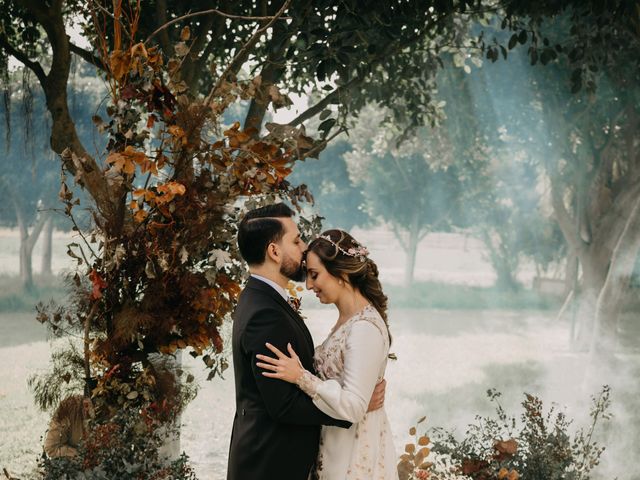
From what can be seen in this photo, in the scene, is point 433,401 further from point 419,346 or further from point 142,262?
point 142,262

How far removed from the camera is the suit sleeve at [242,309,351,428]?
1755 mm

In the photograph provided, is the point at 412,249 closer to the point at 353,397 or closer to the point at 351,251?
the point at 351,251

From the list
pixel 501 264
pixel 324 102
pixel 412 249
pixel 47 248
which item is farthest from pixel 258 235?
pixel 501 264

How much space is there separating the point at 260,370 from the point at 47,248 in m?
8.20

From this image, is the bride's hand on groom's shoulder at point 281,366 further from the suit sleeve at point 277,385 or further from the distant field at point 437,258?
the distant field at point 437,258

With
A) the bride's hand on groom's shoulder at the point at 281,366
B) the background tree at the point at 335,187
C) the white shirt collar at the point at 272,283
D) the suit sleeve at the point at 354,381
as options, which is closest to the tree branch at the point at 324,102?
the white shirt collar at the point at 272,283

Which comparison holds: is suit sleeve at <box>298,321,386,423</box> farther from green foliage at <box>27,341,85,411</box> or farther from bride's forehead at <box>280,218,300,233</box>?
green foliage at <box>27,341,85,411</box>

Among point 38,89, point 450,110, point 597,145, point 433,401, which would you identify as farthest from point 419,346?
point 38,89

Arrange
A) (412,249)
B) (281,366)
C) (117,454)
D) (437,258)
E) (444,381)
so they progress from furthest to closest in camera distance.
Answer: (437,258), (412,249), (444,381), (117,454), (281,366)

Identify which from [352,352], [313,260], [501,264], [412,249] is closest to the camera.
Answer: [352,352]

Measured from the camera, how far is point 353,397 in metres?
1.78

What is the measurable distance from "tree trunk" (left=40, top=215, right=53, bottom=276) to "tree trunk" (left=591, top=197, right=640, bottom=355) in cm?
640

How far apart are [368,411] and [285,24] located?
6.89 feet

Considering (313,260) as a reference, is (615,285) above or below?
above
